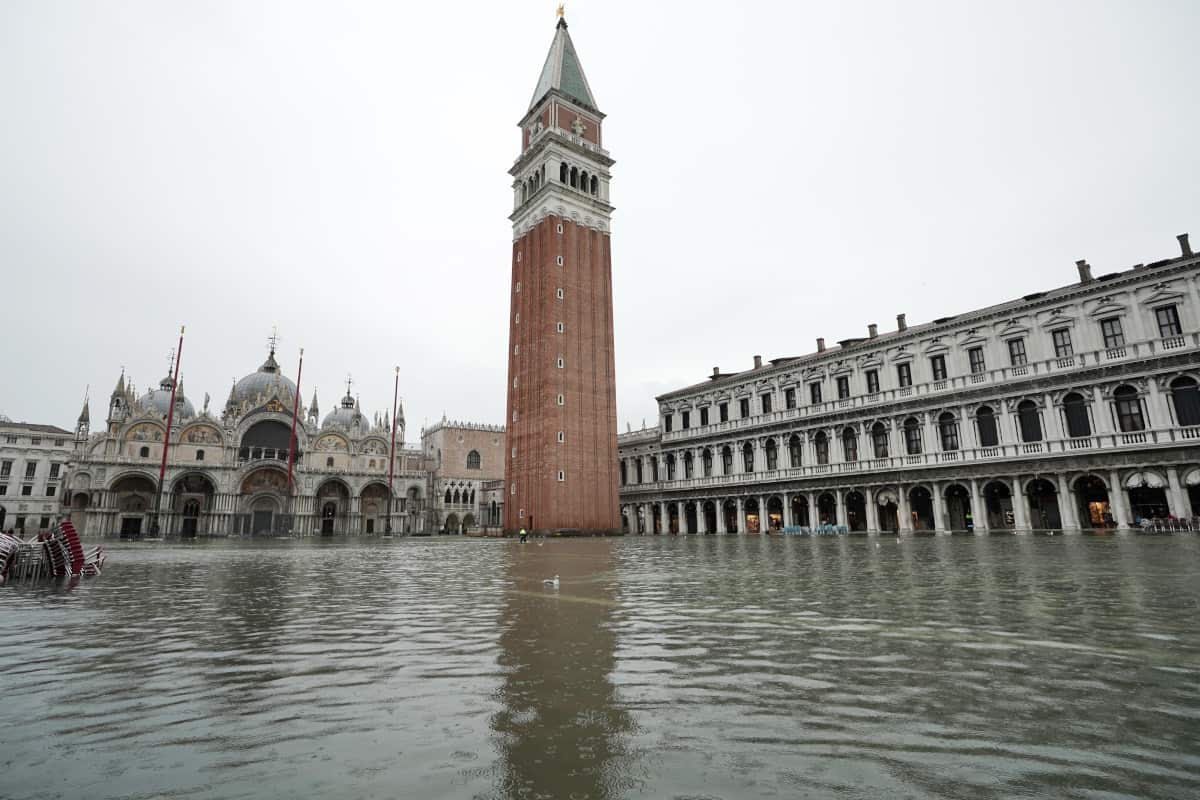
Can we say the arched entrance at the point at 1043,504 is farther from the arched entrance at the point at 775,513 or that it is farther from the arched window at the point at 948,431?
the arched entrance at the point at 775,513

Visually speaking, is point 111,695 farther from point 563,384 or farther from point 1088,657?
point 563,384

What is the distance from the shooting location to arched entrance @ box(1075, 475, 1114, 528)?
32469 millimetres

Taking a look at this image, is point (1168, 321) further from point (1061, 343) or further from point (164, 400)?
point (164, 400)

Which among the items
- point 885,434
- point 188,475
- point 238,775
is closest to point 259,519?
point 188,475

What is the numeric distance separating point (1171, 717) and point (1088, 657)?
1.63 m

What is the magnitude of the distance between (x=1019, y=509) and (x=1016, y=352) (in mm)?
8779

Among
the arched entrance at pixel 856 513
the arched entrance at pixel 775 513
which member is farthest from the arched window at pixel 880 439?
the arched entrance at pixel 775 513

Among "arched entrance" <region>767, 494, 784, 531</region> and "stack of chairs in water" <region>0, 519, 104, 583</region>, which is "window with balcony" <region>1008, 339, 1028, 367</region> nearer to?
"arched entrance" <region>767, 494, 784, 531</region>

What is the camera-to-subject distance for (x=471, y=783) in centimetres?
276

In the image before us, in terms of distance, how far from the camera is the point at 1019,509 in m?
33.8

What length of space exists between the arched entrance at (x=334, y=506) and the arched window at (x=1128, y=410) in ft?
206

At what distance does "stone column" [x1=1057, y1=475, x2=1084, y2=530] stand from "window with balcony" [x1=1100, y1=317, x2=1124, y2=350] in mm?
7218

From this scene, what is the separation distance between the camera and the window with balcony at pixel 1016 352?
1395 inches

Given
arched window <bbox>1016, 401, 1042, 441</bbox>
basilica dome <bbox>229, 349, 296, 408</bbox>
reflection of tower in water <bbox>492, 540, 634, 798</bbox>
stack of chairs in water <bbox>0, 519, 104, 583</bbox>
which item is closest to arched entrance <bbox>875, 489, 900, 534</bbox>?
arched window <bbox>1016, 401, 1042, 441</bbox>
